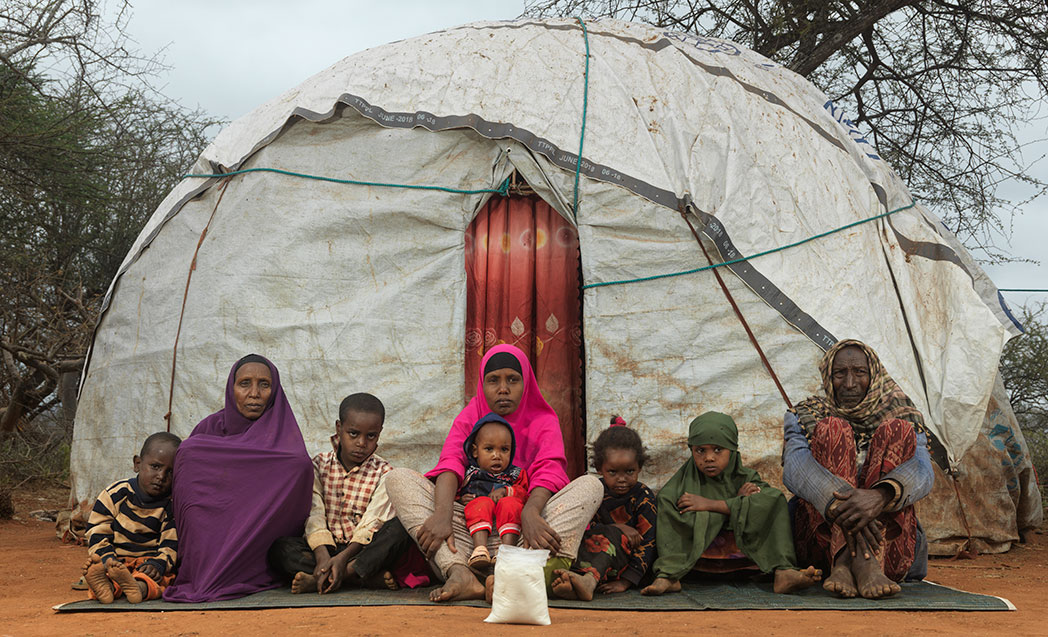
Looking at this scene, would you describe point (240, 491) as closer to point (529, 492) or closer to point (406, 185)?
point (529, 492)

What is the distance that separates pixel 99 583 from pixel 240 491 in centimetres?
49

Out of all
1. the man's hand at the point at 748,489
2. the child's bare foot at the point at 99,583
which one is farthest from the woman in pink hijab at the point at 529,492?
the child's bare foot at the point at 99,583

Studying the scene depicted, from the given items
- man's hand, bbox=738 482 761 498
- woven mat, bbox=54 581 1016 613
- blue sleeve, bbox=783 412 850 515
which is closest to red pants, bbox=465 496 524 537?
woven mat, bbox=54 581 1016 613

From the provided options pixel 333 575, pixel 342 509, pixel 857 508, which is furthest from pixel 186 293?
pixel 857 508

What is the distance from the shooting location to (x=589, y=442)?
419 centimetres

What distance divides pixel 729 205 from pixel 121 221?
650cm

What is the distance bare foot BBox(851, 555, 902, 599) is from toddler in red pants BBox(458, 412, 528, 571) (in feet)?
3.33

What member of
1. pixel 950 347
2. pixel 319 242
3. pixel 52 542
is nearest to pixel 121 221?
pixel 52 542

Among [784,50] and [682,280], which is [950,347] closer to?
[682,280]

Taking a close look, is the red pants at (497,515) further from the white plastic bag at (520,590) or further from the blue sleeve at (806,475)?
the blue sleeve at (806,475)

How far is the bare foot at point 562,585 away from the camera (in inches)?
115

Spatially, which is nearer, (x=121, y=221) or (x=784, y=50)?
(x=784, y=50)

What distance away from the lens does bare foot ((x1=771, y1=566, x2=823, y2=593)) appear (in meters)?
3.12

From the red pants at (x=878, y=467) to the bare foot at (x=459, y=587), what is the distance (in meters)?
1.09
